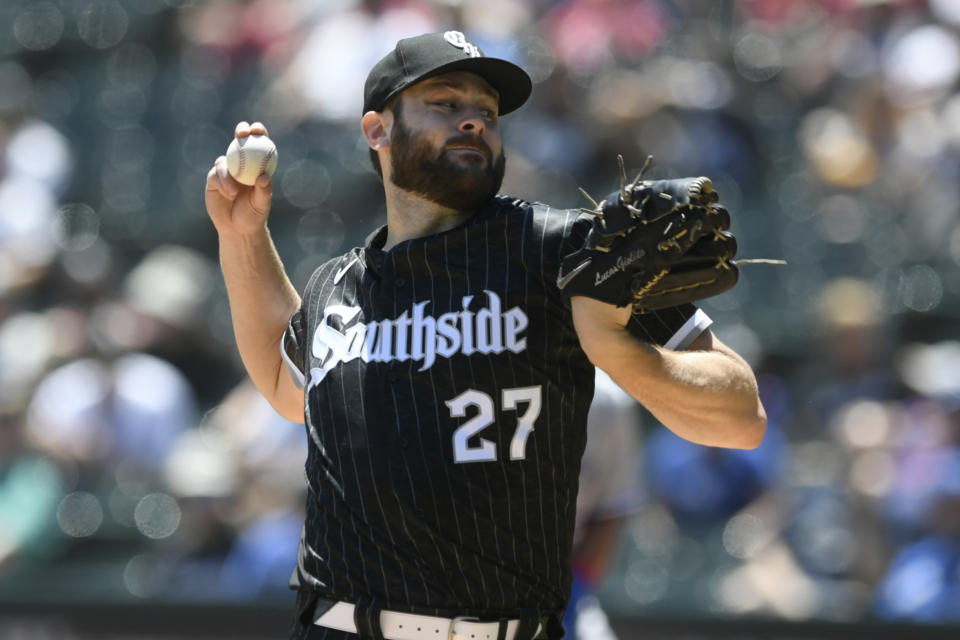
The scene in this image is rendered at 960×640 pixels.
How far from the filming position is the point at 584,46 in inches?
299

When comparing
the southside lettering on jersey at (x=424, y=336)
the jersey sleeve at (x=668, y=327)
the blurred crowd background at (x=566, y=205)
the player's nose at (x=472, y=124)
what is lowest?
the blurred crowd background at (x=566, y=205)

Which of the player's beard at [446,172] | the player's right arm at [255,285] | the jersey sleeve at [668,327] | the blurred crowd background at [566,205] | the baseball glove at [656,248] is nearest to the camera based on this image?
the baseball glove at [656,248]

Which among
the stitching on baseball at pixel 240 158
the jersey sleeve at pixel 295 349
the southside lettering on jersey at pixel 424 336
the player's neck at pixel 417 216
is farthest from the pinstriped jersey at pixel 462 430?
the stitching on baseball at pixel 240 158

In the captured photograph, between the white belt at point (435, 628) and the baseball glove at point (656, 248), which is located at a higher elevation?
the baseball glove at point (656, 248)

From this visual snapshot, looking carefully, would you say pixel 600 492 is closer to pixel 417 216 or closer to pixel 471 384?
pixel 417 216

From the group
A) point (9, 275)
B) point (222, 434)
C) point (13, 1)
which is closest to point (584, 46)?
point (222, 434)

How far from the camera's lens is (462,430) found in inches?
96.7

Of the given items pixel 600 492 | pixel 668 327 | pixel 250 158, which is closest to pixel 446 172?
pixel 250 158

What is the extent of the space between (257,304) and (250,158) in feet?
1.16

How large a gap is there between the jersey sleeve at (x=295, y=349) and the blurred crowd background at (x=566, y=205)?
113 inches

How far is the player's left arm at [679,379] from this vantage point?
7.47 ft

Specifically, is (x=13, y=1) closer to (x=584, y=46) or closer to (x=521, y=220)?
(x=584, y=46)

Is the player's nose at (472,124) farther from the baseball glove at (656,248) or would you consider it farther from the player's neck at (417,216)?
the baseball glove at (656,248)

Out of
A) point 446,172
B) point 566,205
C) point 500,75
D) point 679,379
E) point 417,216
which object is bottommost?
point 566,205
